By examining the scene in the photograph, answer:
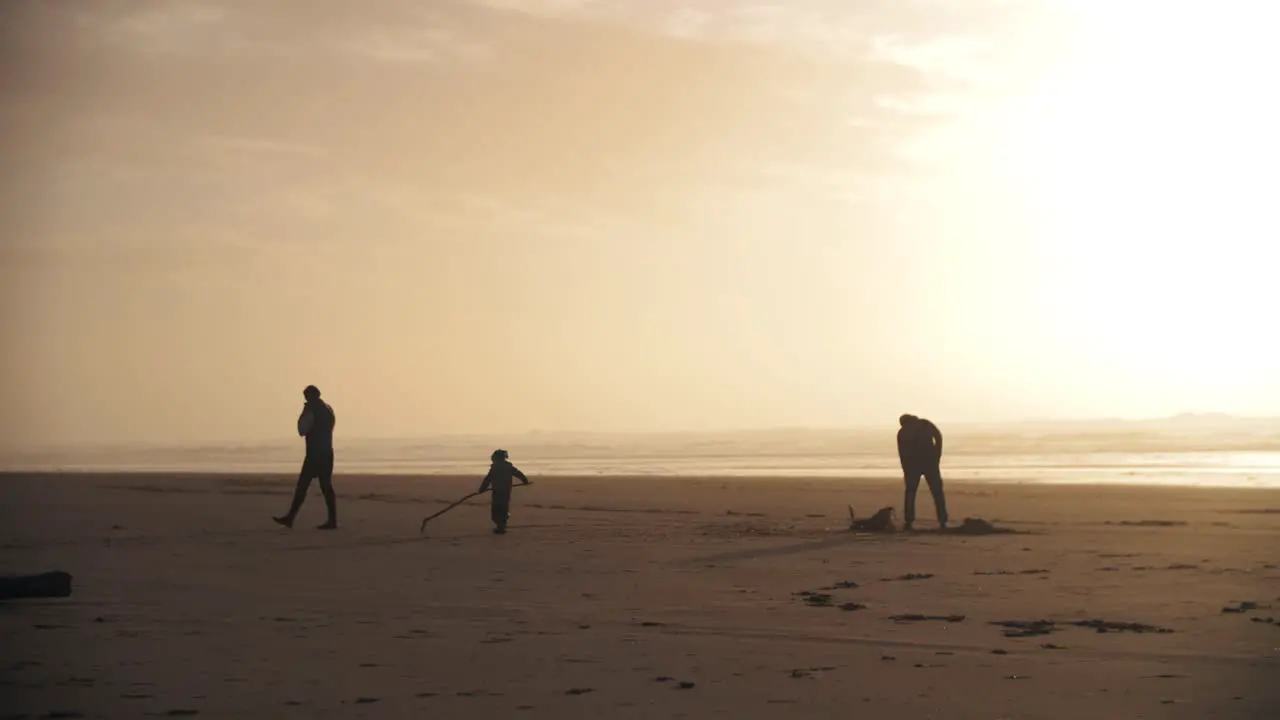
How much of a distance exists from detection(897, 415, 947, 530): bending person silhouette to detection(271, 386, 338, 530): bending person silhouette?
8241mm

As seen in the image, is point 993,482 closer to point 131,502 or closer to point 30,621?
point 131,502

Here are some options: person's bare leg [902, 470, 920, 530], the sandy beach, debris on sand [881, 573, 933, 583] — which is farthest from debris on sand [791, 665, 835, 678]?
person's bare leg [902, 470, 920, 530]

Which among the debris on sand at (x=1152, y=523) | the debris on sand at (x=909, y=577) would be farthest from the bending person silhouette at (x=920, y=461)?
the debris on sand at (x=909, y=577)

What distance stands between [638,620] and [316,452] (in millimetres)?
9861

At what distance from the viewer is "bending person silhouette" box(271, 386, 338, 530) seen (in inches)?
760

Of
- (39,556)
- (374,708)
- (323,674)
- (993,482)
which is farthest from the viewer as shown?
(993,482)

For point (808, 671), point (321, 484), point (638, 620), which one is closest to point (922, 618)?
point (638, 620)

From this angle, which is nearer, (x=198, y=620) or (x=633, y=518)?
(x=198, y=620)

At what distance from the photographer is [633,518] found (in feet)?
72.8

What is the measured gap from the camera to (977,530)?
18844 millimetres

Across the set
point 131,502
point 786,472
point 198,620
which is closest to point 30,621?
point 198,620

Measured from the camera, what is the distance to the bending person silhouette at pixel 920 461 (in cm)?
2025

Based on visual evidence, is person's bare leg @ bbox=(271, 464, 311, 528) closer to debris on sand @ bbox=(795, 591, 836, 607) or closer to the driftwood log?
the driftwood log

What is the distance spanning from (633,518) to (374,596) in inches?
413
